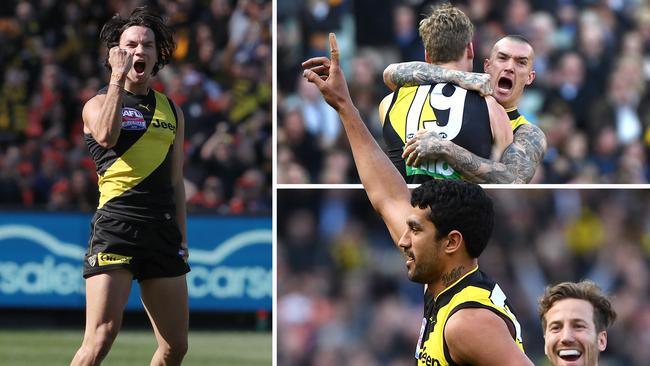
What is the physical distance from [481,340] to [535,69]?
215 cm

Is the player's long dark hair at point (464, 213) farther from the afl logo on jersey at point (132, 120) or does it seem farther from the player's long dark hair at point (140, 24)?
the player's long dark hair at point (140, 24)

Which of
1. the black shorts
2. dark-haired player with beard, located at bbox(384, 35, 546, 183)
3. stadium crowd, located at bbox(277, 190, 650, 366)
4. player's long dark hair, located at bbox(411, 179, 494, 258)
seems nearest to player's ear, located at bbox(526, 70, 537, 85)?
dark-haired player with beard, located at bbox(384, 35, 546, 183)

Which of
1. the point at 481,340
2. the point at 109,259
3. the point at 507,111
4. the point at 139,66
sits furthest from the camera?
the point at 139,66

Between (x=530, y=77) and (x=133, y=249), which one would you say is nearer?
(x=530, y=77)

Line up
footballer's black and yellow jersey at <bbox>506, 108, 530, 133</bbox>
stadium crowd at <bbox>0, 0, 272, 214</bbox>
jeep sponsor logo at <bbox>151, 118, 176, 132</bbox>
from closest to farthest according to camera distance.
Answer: footballer's black and yellow jersey at <bbox>506, 108, 530, 133</bbox> → jeep sponsor logo at <bbox>151, 118, 176, 132</bbox> → stadium crowd at <bbox>0, 0, 272, 214</bbox>

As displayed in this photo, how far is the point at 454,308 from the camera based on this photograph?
12.4ft

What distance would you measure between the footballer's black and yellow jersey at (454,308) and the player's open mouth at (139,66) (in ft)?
8.74

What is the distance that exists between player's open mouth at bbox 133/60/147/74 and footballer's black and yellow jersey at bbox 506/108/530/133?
1994 mm

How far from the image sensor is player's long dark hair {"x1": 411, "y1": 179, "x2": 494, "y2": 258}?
3.92 metres

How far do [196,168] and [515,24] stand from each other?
9253mm

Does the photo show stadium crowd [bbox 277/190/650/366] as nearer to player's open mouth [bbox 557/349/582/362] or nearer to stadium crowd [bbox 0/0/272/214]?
player's open mouth [bbox 557/349/582/362]

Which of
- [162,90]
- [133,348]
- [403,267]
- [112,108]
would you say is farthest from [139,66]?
[162,90]

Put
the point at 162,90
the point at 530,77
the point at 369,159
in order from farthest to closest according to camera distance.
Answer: the point at 162,90, the point at 530,77, the point at 369,159

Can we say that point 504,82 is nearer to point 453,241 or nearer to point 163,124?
point 453,241
